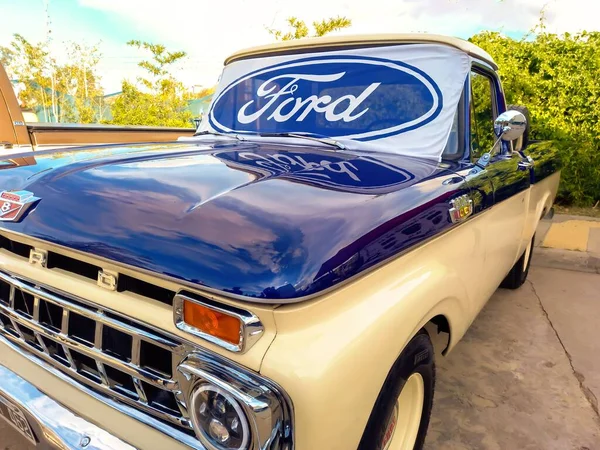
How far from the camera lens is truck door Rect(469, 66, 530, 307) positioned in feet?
7.62

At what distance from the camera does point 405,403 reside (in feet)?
5.98

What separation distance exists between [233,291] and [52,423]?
0.77 m

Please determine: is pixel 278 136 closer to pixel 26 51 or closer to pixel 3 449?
pixel 3 449

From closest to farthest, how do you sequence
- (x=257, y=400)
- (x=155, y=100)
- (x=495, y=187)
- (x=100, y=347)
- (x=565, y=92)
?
1. (x=257, y=400)
2. (x=100, y=347)
3. (x=495, y=187)
4. (x=565, y=92)
5. (x=155, y=100)

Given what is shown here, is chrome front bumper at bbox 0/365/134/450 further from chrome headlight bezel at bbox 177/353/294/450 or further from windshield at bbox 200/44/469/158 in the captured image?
windshield at bbox 200/44/469/158

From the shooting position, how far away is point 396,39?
2.57 m

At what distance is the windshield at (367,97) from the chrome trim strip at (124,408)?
5.42 feet

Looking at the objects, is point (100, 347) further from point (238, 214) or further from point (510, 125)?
point (510, 125)

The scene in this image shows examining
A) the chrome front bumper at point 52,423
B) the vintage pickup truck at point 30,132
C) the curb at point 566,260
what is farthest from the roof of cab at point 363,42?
the curb at point 566,260

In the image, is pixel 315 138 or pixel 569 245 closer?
pixel 315 138

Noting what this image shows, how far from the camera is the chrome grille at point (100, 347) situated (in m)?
1.28

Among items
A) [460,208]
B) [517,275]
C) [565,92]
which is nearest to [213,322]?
[460,208]

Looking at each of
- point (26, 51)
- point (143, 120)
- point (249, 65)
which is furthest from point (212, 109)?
point (26, 51)

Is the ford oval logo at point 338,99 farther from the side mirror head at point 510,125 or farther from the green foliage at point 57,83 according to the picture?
the green foliage at point 57,83
